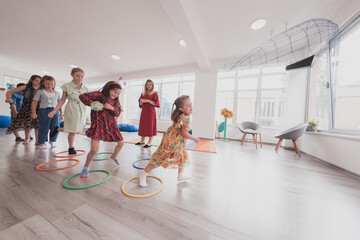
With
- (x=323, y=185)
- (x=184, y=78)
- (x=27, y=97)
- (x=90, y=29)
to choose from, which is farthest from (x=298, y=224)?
(x=184, y=78)

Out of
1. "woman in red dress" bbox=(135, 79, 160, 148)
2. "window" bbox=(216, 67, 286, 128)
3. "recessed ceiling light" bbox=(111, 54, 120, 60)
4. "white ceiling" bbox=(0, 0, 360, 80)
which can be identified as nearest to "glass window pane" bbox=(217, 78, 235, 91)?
"window" bbox=(216, 67, 286, 128)

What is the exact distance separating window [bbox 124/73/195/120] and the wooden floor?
5.15m

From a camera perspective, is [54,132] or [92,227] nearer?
[92,227]

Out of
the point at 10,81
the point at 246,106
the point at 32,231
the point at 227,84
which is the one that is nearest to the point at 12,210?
the point at 32,231

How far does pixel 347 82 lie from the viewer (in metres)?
2.08

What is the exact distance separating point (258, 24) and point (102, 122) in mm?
3359

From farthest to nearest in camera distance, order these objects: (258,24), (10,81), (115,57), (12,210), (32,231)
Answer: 1. (10,81)
2. (115,57)
3. (258,24)
4. (12,210)
5. (32,231)

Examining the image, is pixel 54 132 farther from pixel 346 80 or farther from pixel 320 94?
pixel 320 94

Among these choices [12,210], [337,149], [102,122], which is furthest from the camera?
[337,149]

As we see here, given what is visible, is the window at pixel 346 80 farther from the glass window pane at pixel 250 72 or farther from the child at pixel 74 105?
the child at pixel 74 105

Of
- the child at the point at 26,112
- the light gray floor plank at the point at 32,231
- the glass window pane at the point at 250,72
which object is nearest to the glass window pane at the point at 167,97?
the glass window pane at the point at 250,72

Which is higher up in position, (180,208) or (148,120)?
(148,120)

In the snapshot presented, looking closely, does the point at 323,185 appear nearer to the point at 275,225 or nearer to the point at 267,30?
the point at 275,225

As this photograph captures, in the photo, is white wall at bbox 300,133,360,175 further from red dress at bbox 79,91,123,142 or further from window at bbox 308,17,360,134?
red dress at bbox 79,91,123,142
